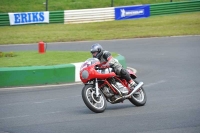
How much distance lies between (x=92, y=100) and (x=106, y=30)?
20324 millimetres

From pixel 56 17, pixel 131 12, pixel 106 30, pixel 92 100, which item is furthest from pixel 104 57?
pixel 131 12

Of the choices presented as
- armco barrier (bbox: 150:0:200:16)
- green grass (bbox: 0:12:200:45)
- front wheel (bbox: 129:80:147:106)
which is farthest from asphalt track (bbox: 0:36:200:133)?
armco barrier (bbox: 150:0:200:16)

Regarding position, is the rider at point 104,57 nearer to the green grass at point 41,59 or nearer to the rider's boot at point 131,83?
the rider's boot at point 131,83

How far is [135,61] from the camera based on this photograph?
62.8ft

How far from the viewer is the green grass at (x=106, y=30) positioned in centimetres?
2795

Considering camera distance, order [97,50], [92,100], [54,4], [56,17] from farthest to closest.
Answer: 1. [54,4]
2. [56,17]
3. [97,50]
4. [92,100]

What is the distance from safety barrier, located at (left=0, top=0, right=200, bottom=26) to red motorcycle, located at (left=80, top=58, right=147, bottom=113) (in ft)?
71.6

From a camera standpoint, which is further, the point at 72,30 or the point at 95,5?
the point at 95,5

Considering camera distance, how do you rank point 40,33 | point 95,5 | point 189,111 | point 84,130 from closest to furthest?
point 84,130 → point 189,111 → point 40,33 → point 95,5

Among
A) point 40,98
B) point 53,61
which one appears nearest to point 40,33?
point 53,61

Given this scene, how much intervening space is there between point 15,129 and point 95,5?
31.5 meters

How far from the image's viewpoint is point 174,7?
36.2 m

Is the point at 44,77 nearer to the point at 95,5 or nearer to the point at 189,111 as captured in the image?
the point at 189,111

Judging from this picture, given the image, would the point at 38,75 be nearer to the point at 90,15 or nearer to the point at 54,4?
the point at 90,15
